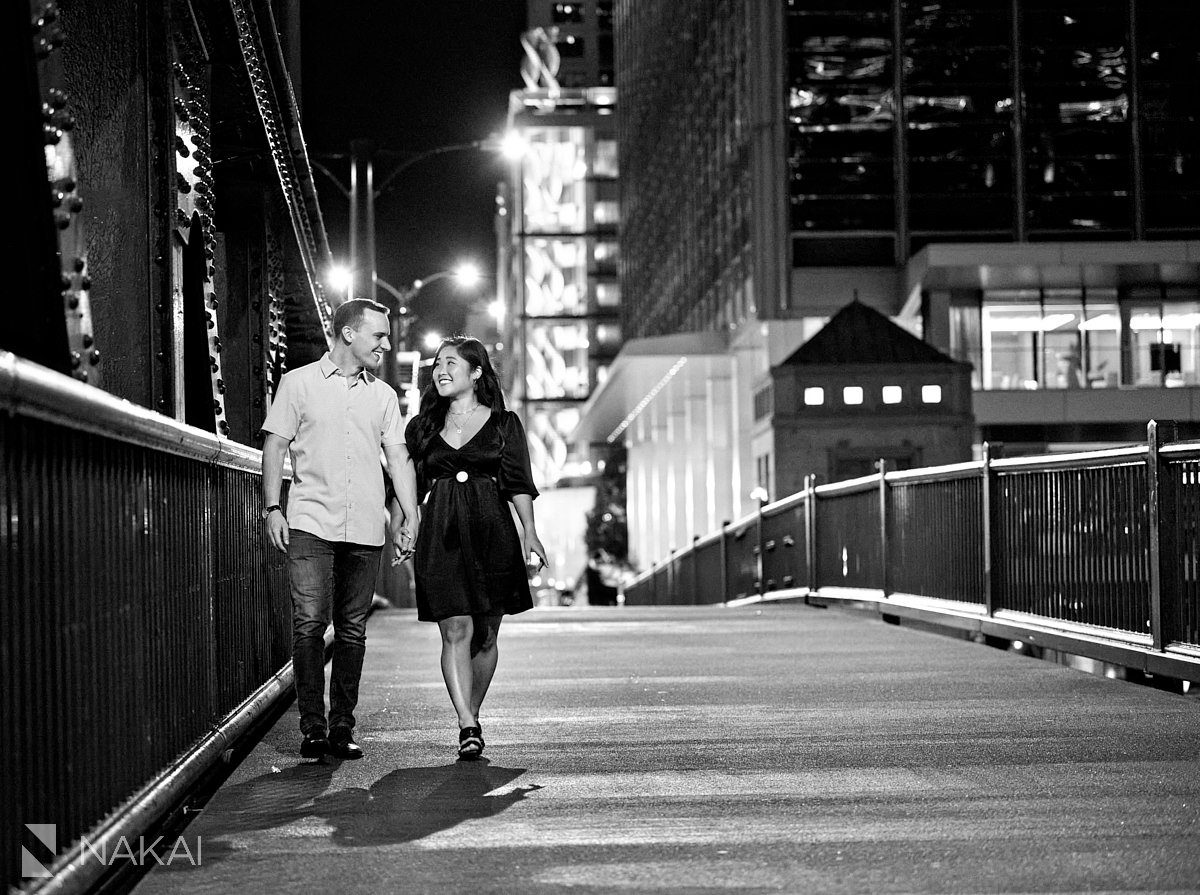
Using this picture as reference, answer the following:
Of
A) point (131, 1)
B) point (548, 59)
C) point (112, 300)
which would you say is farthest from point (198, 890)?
point (548, 59)

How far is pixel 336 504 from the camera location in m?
7.20

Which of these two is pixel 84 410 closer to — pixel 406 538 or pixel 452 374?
pixel 406 538

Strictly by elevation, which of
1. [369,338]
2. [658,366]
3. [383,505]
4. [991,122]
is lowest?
[383,505]

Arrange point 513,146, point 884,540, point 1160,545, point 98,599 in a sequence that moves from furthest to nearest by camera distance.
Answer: point 513,146
point 884,540
point 1160,545
point 98,599

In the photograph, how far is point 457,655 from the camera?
7.52 meters

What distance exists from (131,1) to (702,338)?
53064 mm

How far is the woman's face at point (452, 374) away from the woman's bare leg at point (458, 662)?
3.20ft

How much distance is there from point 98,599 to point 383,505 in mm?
2842

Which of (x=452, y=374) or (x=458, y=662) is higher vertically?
(x=452, y=374)

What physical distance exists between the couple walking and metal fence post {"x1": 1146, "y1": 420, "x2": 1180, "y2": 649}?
4064mm

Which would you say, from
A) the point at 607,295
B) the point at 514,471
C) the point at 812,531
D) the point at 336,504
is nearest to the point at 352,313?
the point at 336,504

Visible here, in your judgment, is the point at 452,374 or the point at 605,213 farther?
the point at 605,213

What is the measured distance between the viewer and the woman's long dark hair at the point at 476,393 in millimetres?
7598

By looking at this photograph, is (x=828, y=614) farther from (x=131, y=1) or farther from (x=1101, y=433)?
(x=1101, y=433)
